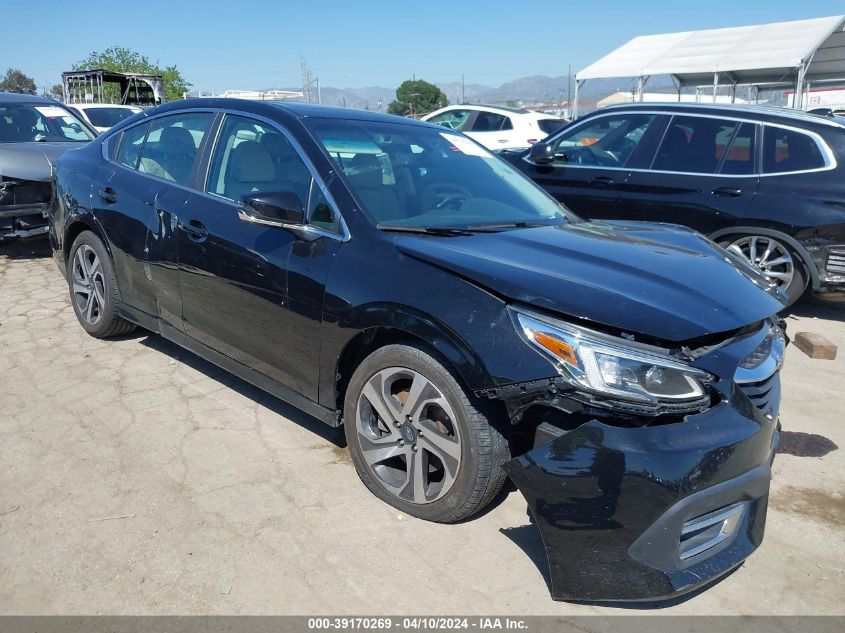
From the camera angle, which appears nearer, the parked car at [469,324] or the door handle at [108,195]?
the parked car at [469,324]

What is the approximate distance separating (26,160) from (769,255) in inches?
292

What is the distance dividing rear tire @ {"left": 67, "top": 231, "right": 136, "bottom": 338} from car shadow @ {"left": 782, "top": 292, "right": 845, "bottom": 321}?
5.36m

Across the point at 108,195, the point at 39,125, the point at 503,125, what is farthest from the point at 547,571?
the point at 503,125

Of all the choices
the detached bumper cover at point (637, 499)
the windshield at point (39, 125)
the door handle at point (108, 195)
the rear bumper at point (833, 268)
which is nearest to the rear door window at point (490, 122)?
the windshield at point (39, 125)

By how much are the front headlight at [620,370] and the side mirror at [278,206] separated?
138 centimetres

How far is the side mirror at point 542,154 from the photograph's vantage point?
22.0 feet

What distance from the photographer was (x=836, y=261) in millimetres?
5723

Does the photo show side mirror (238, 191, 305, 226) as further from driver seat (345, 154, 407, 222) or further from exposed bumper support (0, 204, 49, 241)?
exposed bumper support (0, 204, 49, 241)

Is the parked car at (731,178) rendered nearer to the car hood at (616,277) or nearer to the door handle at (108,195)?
the car hood at (616,277)

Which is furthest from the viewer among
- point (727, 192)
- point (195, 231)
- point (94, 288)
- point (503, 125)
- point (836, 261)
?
point (503, 125)

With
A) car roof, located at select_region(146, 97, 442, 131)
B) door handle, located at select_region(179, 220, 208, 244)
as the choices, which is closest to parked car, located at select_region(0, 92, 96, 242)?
car roof, located at select_region(146, 97, 442, 131)

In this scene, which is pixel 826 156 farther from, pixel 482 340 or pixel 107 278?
pixel 107 278

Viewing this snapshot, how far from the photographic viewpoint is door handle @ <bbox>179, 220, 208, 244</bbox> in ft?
12.2

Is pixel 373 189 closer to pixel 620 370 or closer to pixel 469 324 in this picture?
pixel 469 324
